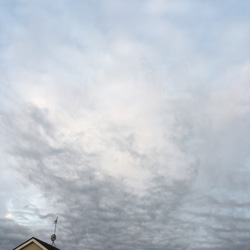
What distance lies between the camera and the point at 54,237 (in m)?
36.2

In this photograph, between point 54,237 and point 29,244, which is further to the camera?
point 54,237

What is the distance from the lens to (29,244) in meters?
30.0

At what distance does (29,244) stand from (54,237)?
6577 mm
